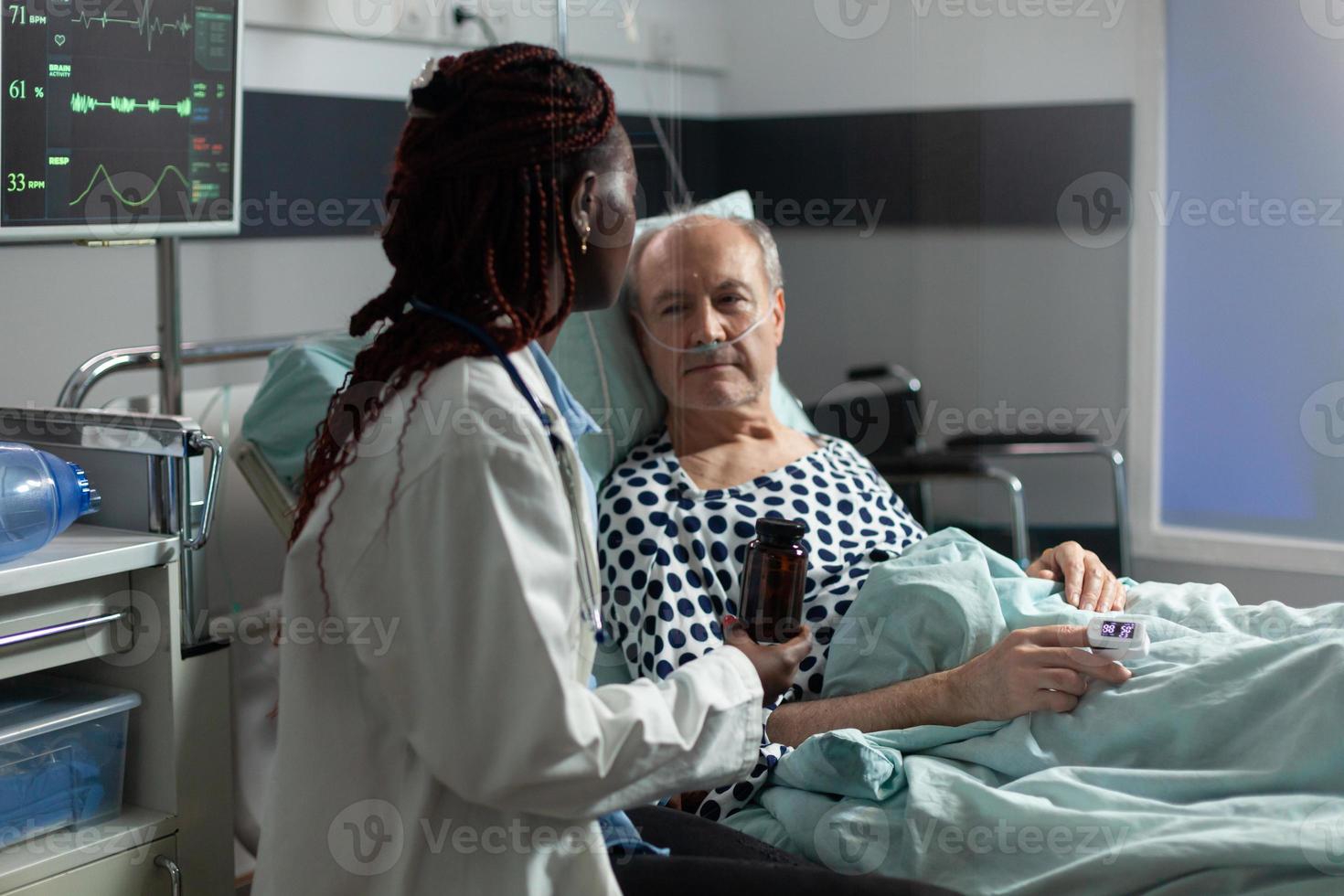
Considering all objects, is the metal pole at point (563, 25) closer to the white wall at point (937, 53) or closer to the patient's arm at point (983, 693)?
the white wall at point (937, 53)

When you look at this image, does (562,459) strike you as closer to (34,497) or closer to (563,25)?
(34,497)

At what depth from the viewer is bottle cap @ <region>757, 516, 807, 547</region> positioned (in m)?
1.56

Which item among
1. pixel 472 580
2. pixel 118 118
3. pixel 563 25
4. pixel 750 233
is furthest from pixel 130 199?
pixel 472 580

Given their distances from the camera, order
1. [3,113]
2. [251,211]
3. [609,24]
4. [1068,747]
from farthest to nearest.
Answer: [251,211], [609,24], [3,113], [1068,747]

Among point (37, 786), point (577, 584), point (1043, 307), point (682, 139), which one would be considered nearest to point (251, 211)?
point (682, 139)

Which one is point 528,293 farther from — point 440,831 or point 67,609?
point 67,609

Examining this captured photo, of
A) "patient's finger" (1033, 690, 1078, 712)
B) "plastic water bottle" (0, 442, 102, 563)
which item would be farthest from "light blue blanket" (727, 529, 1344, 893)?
"plastic water bottle" (0, 442, 102, 563)

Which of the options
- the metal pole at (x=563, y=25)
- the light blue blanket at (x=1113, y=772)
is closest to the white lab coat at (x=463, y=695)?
the light blue blanket at (x=1113, y=772)

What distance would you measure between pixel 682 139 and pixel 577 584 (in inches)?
34.7

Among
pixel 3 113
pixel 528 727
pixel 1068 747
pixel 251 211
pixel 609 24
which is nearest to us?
pixel 528 727

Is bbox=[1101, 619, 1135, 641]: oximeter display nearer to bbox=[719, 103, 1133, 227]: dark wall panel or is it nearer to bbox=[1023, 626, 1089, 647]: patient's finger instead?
bbox=[1023, 626, 1089, 647]: patient's finger

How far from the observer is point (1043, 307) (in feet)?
5.79

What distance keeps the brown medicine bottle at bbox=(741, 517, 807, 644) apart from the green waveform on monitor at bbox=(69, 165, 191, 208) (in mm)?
1118

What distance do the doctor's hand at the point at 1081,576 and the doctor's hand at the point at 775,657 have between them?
369 millimetres
